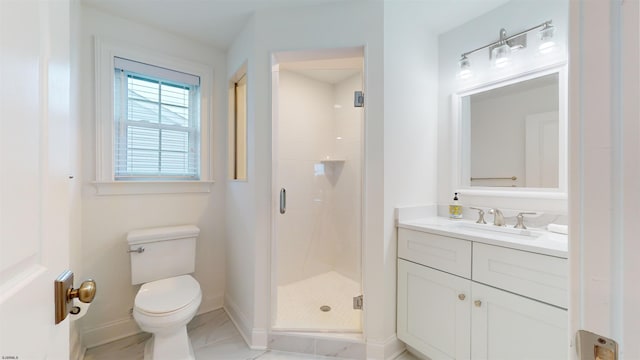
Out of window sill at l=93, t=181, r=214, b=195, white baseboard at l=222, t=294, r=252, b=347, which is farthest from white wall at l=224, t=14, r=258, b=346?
window sill at l=93, t=181, r=214, b=195

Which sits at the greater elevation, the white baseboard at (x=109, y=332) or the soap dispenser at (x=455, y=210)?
the soap dispenser at (x=455, y=210)

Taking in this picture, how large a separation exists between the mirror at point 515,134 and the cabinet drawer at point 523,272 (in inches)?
24.6

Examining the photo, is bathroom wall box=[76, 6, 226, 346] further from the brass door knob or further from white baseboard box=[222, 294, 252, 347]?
the brass door knob

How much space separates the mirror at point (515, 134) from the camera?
1.57 metres

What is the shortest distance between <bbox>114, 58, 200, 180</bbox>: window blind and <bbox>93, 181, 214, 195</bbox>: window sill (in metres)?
0.08

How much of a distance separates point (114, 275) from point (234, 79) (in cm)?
181

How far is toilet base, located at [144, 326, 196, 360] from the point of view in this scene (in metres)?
1.62

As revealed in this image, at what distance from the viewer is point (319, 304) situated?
2307 mm

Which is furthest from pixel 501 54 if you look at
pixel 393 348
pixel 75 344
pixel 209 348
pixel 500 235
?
pixel 75 344

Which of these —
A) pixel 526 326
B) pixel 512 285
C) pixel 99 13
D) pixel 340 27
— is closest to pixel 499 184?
pixel 512 285

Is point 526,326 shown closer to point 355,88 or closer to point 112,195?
point 355,88

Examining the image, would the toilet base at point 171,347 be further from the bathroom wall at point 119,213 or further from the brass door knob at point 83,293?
the brass door knob at point 83,293

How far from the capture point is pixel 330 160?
289 cm

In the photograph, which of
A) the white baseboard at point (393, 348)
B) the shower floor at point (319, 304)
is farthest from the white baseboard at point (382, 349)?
the shower floor at point (319, 304)
